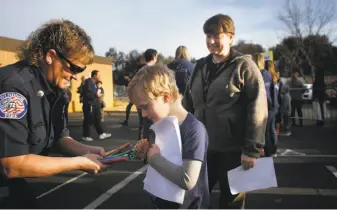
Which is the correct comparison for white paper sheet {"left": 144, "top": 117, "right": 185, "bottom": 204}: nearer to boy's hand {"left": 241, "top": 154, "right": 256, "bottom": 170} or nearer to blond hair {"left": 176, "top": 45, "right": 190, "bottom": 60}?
boy's hand {"left": 241, "top": 154, "right": 256, "bottom": 170}

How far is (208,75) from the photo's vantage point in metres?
2.76

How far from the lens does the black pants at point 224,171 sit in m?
2.69

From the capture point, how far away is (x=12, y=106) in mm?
1649

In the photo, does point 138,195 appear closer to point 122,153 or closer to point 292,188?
point 292,188

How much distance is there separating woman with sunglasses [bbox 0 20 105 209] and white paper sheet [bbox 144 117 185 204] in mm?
424

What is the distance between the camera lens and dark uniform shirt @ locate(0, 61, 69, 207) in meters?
1.65

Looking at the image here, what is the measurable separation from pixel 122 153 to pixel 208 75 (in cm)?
116

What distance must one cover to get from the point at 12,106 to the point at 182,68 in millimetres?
3768

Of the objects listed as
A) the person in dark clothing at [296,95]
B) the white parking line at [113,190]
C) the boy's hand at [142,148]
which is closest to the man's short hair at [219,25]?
the boy's hand at [142,148]

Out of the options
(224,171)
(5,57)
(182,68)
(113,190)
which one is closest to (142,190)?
(113,190)

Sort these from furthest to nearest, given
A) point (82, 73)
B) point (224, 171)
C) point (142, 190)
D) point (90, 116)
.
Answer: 1. point (82, 73)
2. point (90, 116)
3. point (142, 190)
4. point (224, 171)

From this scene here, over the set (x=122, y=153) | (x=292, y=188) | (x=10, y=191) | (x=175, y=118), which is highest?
(x=175, y=118)

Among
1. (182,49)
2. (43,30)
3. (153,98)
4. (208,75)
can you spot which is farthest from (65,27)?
(182,49)

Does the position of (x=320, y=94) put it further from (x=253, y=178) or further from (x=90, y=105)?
(x=253, y=178)
